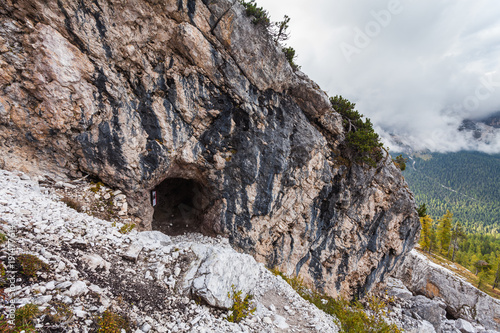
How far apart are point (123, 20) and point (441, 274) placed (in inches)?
1940

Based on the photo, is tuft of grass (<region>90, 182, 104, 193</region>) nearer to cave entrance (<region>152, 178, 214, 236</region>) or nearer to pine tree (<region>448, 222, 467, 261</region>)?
cave entrance (<region>152, 178, 214, 236</region>)

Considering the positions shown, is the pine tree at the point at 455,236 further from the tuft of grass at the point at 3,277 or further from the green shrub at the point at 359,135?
the tuft of grass at the point at 3,277

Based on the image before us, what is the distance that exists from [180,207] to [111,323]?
15809 mm

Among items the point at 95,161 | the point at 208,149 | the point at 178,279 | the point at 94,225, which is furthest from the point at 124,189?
the point at 178,279

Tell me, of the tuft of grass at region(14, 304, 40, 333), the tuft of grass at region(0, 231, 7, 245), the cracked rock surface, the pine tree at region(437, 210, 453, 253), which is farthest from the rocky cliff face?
the pine tree at region(437, 210, 453, 253)

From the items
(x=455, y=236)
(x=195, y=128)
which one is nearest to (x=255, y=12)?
(x=195, y=128)

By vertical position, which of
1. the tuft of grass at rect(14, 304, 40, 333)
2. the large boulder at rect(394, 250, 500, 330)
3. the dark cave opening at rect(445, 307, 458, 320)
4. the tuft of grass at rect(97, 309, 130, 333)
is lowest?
the dark cave opening at rect(445, 307, 458, 320)

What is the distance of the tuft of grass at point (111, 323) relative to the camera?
5.00 m

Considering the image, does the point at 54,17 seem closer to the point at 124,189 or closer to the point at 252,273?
the point at 124,189

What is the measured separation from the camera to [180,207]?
Answer: 20.6 m

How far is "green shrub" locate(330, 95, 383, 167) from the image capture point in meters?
19.5

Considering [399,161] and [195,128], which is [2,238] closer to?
[195,128]

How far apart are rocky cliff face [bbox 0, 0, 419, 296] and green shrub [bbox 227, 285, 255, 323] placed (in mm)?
8493

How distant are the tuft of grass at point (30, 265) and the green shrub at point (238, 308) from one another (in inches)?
231
